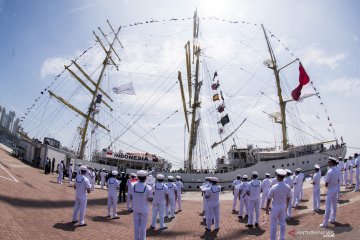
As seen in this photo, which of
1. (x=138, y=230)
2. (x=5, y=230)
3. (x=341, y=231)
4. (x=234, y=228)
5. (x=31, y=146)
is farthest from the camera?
(x=31, y=146)

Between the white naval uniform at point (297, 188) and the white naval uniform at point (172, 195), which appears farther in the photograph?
the white naval uniform at point (297, 188)

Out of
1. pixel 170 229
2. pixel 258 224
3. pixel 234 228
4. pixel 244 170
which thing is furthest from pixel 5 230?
pixel 244 170

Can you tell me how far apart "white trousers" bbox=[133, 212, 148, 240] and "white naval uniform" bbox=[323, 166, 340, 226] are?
5666 millimetres

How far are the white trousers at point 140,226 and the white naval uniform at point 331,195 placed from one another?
5.67 metres

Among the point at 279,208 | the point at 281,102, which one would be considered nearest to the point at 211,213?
the point at 279,208

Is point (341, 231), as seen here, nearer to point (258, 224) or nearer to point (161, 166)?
point (258, 224)

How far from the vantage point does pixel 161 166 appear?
40.1 metres

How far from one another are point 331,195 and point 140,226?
6091 mm

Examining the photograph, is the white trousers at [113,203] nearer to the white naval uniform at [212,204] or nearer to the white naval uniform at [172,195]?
the white naval uniform at [172,195]

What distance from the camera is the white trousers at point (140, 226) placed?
777 cm

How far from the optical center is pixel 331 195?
9.48 metres

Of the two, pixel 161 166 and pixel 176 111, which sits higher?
pixel 176 111

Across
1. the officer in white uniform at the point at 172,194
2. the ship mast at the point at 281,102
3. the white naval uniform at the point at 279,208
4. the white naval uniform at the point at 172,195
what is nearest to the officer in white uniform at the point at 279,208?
the white naval uniform at the point at 279,208

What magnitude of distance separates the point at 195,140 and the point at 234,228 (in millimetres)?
27309
